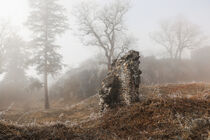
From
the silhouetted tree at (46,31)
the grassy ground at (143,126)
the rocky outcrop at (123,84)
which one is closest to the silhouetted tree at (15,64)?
the silhouetted tree at (46,31)

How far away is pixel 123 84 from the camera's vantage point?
28.9 ft

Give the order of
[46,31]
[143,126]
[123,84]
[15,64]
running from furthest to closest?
[15,64]
[46,31]
[123,84]
[143,126]

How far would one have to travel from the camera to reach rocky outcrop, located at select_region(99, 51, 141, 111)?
8208 millimetres

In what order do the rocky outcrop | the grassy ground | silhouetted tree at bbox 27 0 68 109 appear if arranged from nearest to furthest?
the grassy ground, the rocky outcrop, silhouetted tree at bbox 27 0 68 109

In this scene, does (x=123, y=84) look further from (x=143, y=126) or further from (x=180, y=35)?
(x=180, y=35)

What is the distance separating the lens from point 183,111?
226 inches

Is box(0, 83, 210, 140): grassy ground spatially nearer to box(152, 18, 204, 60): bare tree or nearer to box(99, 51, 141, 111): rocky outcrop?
box(99, 51, 141, 111): rocky outcrop

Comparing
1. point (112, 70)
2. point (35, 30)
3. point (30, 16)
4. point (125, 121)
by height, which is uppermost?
point (30, 16)

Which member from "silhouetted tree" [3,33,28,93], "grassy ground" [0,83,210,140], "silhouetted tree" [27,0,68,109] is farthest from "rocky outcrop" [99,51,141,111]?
"silhouetted tree" [3,33,28,93]

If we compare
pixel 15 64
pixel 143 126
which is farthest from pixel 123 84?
pixel 15 64

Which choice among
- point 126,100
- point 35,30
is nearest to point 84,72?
point 35,30

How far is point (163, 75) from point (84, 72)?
50.9ft

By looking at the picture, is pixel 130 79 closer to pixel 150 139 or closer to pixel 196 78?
pixel 150 139

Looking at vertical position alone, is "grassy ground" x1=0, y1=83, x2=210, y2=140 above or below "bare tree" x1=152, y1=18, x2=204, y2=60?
below
